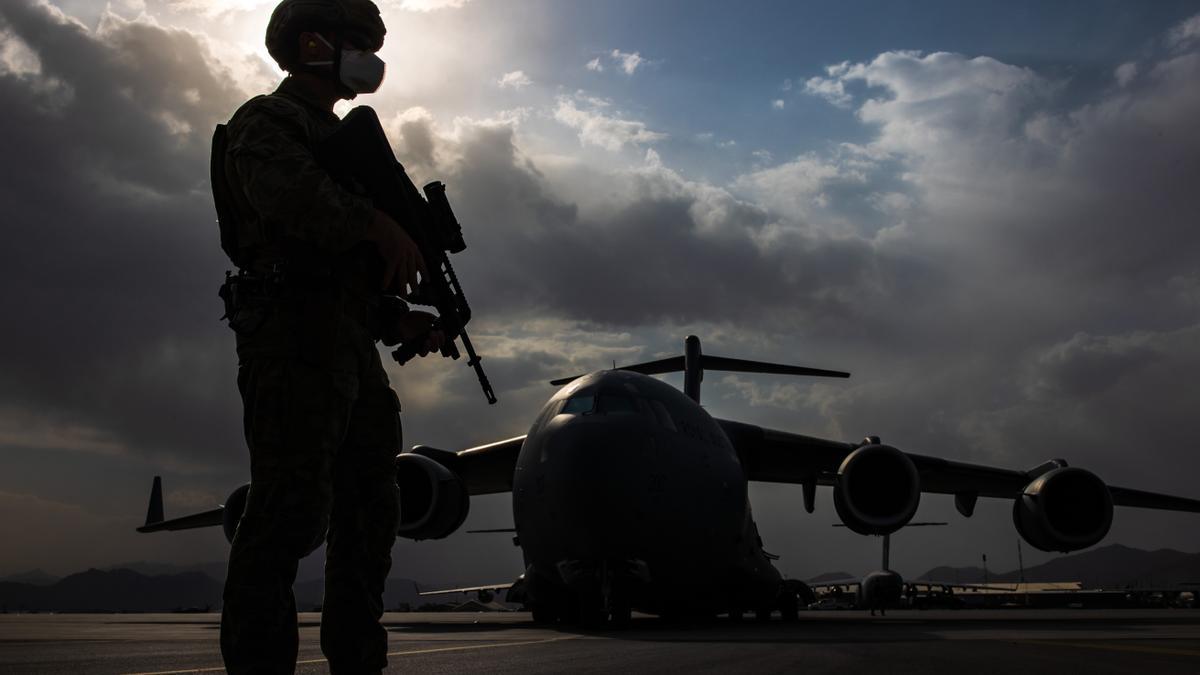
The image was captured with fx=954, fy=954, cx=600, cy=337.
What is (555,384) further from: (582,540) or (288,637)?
(288,637)

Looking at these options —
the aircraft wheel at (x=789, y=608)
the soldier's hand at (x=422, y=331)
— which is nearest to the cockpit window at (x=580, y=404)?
the aircraft wheel at (x=789, y=608)

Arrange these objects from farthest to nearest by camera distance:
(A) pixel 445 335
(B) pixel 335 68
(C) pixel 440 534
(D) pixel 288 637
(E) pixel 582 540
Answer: (C) pixel 440 534
(E) pixel 582 540
(A) pixel 445 335
(B) pixel 335 68
(D) pixel 288 637

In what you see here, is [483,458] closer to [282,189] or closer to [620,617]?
[620,617]

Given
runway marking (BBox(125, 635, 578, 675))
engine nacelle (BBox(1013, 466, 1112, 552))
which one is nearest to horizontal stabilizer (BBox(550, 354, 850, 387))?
engine nacelle (BBox(1013, 466, 1112, 552))

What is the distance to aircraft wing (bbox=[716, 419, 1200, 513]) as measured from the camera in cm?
1780

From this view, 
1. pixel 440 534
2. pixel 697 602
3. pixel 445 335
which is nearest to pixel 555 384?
pixel 440 534

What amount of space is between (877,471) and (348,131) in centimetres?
1403

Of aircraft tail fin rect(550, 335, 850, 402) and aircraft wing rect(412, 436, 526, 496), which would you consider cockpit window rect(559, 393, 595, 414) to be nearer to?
aircraft wing rect(412, 436, 526, 496)

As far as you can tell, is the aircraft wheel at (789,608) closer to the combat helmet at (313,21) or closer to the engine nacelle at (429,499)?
the engine nacelle at (429,499)

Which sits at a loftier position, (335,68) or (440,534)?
(335,68)

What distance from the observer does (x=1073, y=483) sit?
1655cm

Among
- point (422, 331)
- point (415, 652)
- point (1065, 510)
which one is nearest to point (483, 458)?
point (1065, 510)

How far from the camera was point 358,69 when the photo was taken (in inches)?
123

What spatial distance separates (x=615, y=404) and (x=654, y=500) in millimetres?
1284
